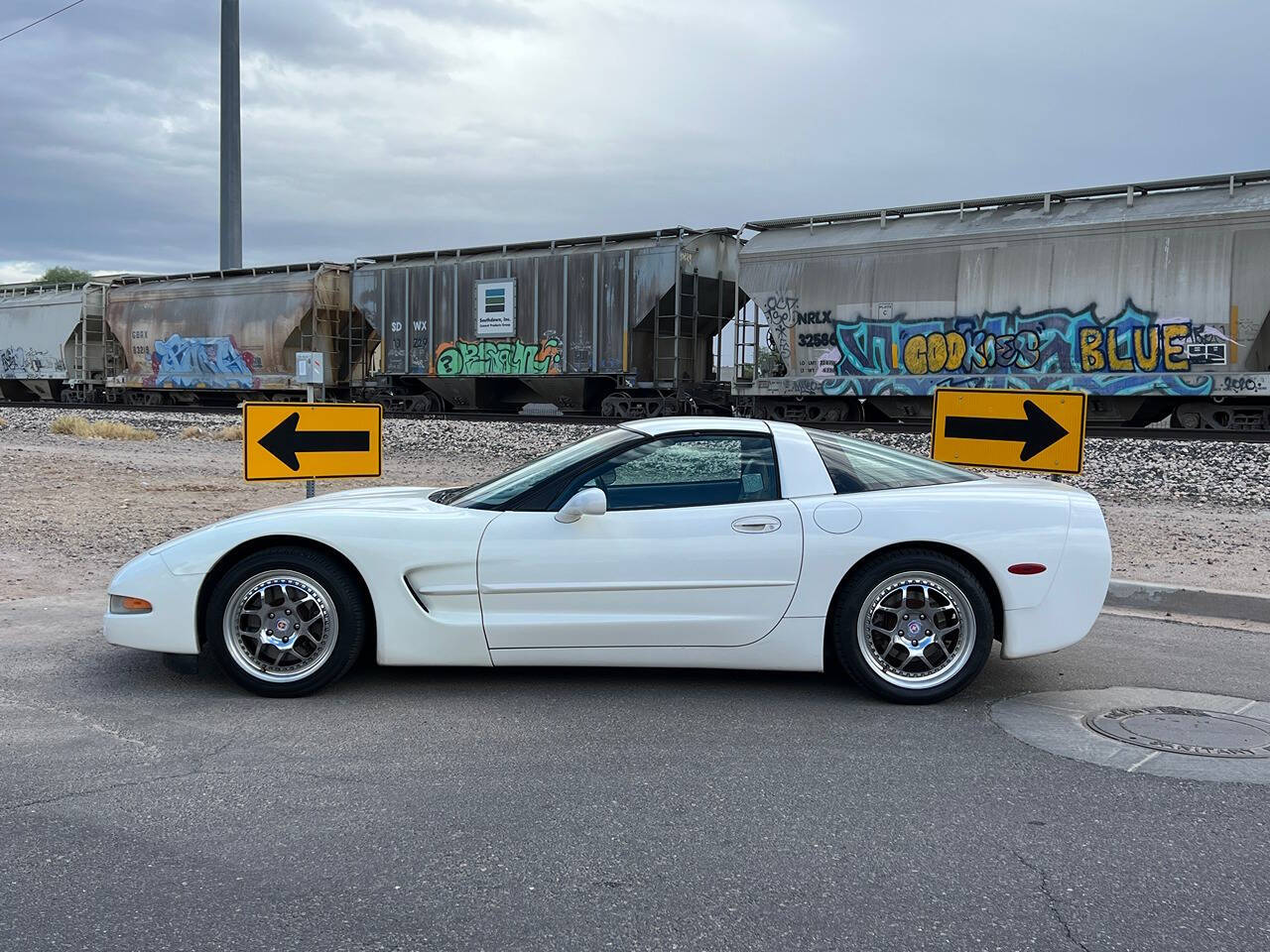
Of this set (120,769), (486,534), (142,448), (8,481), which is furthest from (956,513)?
(142,448)

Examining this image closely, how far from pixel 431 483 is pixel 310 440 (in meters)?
5.99

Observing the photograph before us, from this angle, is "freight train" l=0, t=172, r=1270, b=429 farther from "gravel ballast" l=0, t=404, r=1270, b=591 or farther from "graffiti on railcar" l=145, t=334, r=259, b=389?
"gravel ballast" l=0, t=404, r=1270, b=591

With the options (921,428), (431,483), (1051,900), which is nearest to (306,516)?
(1051,900)

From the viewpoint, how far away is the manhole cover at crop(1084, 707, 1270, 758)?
413 centimetres

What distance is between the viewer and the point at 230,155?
42125 millimetres

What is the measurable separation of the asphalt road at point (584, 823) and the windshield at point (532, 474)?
85cm

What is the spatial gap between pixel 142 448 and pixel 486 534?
15.2 meters

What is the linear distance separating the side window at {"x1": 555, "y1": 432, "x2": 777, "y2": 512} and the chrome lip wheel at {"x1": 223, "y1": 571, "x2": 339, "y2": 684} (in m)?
1.15

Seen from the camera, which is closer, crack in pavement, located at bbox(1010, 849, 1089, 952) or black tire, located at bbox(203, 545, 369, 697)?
crack in pavement, located at bbox(1010, 849, 1089, 952)

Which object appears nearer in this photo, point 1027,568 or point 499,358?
→ point 1027,568

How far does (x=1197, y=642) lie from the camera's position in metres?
5.82

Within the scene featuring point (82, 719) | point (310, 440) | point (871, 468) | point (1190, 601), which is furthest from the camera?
point (310, 440)

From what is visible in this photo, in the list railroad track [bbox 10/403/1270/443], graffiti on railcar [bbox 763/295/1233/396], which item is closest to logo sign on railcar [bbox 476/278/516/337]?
railroad track [bbox 10/403/1270/443]

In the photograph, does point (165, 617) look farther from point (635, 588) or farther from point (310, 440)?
point (310, 440)
